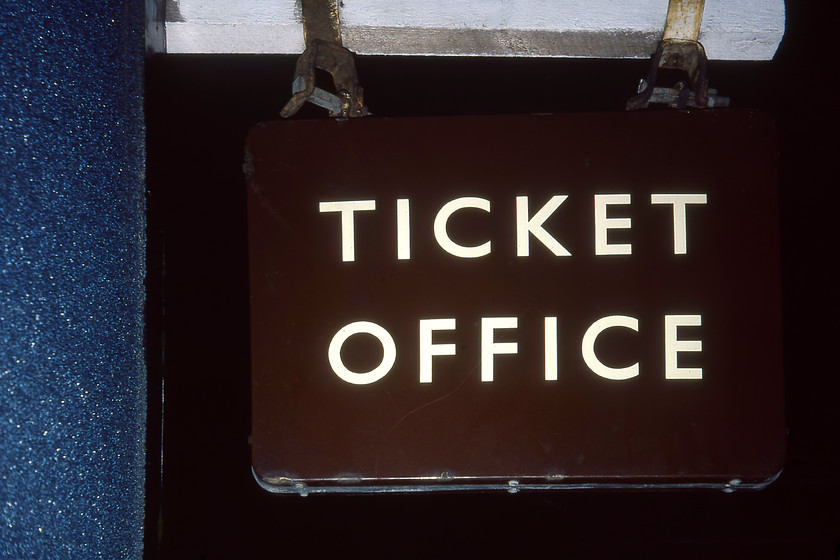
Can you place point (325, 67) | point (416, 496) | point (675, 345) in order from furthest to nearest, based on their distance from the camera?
point (416, 496) < point (325, 67) < point (675, 345)

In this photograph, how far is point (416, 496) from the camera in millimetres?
1102

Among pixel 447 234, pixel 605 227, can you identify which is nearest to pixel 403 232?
pixel 447 234

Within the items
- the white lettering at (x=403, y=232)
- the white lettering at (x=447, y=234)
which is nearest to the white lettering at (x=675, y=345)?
the white lettering at (x=447, y=234)

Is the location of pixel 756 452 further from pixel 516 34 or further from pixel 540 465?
pixel 516 34

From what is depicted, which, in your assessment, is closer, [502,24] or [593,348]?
[593,348]

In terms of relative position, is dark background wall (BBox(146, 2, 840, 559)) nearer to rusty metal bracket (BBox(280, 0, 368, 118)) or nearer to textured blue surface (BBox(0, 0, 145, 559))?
textured blue surface (BBox(0, 0, 145, 559))

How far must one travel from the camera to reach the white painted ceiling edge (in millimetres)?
991

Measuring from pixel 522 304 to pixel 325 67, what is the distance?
50 cm

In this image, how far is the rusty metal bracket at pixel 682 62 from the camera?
91 cm

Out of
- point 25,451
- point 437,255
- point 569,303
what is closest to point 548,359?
point 569,303

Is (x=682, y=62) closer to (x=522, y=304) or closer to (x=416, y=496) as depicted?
(x=522, y=304)

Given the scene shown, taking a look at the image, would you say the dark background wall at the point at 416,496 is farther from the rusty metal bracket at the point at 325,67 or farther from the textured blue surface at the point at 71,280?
the rusty metal bracket at the point at 325,67

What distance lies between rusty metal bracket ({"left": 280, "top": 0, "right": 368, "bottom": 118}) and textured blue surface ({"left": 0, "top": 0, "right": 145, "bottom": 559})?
314 millimetres

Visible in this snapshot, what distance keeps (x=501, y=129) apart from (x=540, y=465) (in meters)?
0.50
